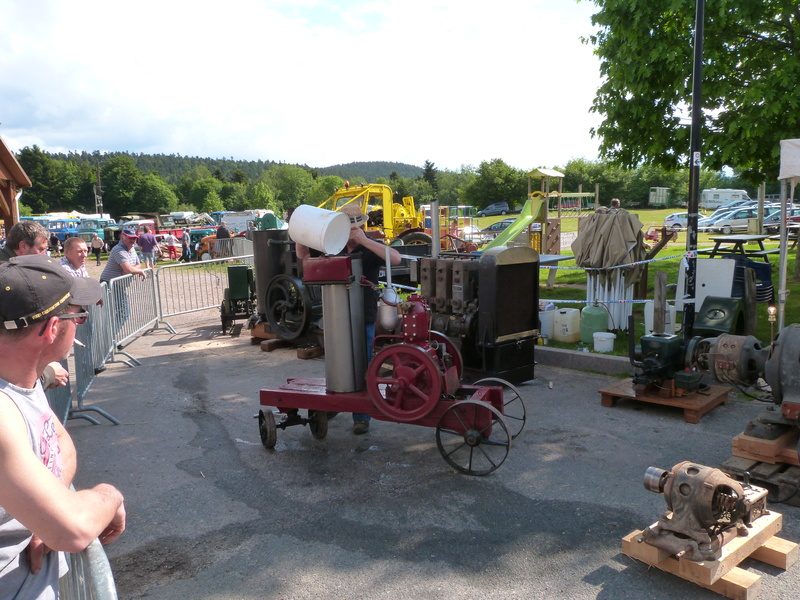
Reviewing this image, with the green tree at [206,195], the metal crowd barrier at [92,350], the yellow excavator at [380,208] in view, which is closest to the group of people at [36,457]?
the metal crowd barrier at [92,350]

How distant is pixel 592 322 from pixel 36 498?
24.2 ft

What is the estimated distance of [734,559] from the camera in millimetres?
3035

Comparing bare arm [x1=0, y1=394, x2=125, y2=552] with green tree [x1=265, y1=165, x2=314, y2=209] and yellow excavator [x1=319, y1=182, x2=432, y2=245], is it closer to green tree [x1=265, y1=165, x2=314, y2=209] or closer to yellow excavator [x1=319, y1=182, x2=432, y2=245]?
yellow excavator [x1=319, y1=182, x2=432, y2=245]

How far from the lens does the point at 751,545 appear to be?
10.3 ft

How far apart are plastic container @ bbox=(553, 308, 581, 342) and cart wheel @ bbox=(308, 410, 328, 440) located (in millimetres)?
4066

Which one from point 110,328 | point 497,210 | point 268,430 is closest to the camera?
point 268,430

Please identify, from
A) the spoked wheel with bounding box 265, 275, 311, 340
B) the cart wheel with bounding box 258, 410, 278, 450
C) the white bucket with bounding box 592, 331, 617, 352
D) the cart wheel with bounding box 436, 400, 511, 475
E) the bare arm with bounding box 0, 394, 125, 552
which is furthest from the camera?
the spoked wheel with bounding box 265, 275, 311, 340

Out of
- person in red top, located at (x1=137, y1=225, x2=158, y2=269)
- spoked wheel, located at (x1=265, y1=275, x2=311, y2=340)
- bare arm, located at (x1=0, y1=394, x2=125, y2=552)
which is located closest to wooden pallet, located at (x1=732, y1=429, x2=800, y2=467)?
bare arm, located at (x1=0, y1=394, x2=125, y2=552)

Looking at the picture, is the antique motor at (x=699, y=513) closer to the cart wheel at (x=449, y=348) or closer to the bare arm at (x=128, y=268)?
the cart wheel at (x=449, y=348)

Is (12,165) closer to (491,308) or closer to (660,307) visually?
(491,308)

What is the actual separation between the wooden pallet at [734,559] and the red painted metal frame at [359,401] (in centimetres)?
143

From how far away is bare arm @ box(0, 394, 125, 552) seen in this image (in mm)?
1311

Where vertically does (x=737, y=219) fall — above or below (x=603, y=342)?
above

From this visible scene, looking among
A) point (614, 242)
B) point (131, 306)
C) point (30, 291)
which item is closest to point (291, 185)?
point (131, 306)
